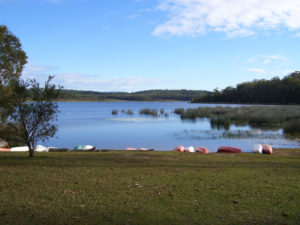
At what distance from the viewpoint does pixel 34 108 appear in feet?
37.0

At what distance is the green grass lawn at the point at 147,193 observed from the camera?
5234 mm

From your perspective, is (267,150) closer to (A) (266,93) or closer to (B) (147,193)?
(B) (147,193)

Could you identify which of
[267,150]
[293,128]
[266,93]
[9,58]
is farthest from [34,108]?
[266,93]

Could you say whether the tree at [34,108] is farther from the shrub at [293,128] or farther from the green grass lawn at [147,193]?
the shrub at [293,128]

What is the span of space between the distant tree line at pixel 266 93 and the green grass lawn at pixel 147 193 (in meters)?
91.8

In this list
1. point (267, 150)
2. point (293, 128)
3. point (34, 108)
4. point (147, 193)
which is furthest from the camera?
point (293, 128)

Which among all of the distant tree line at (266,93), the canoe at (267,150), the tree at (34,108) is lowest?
the canoe at (267,150)

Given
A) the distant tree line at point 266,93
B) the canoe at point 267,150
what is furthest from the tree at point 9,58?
the distant tree line at point 266,93

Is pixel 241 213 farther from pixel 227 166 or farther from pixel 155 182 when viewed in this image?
pixel 227 166

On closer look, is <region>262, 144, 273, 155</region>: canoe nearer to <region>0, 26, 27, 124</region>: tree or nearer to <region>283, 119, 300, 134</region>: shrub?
<region>0, 26, 27, 124</region>: tree

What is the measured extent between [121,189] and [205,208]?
214 centimetres

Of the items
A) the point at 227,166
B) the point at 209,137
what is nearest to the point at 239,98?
the point at 209,137

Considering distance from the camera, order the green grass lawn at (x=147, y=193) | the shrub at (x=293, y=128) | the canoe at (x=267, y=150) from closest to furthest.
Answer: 1. the green grass lawn at (x=147, y=193)
2. the canoe at (x=267, y=150)
3. the shrub at (x=293, y=128)

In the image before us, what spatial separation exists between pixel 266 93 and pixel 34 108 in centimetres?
11031
